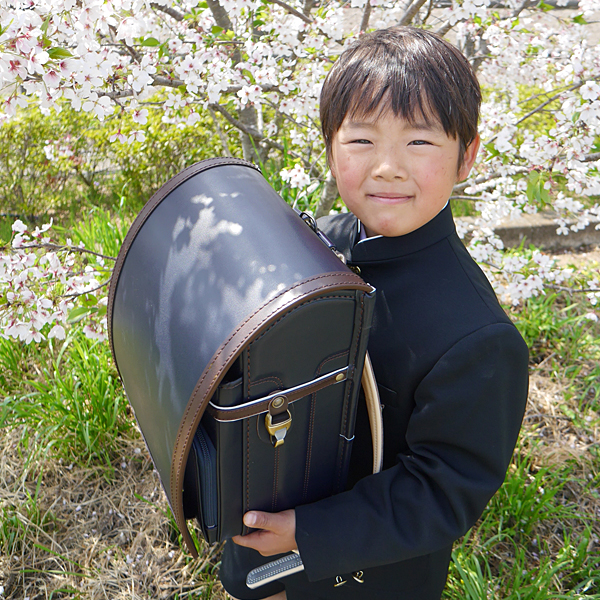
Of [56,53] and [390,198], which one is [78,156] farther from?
[390,198]

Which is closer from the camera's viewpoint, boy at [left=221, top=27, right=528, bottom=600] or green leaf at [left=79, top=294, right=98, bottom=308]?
boy at [left=221, top=27, right=528, bottom=600]

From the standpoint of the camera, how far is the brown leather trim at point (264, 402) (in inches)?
34.0

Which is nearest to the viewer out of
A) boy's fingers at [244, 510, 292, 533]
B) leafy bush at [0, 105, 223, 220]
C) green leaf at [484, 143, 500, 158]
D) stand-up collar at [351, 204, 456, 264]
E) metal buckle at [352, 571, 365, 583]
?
boy's fingers at [244, 510, 292, 533]

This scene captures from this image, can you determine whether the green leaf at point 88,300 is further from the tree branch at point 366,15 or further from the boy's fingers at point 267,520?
the tree branch at point 366,15

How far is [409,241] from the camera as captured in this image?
3.71 feet

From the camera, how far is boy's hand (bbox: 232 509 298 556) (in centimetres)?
104

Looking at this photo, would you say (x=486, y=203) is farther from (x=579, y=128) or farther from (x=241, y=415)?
(x=241, y=415)

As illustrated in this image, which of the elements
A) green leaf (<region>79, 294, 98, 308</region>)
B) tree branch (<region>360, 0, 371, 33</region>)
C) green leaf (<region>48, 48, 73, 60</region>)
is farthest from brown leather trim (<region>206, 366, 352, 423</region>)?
tree branch (<region>360, 0, 371, 33</region>)

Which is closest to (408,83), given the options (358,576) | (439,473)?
(439,473)

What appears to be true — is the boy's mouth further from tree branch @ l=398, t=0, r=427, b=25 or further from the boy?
tree branch @ l=398, t=0, r=427, b=25

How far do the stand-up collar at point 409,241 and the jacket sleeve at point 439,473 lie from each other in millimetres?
241

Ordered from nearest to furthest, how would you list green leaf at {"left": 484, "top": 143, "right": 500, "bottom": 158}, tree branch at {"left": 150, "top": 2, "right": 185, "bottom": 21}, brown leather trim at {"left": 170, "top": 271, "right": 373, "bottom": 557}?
brown leather trim at {"left": 170, "top": 271, "right": 373, "bottom": 557} < green leaf at {"left": 484, "top": 143, "right": 500, "bottom": 158} < tree branch at {"left": 150, "top": 2, "right": 185, "bottom": 21}

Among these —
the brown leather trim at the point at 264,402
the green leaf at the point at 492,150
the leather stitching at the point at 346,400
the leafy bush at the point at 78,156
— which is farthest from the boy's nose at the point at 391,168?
the leafy bush at the point at 78,156

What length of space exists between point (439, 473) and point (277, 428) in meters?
0.35
